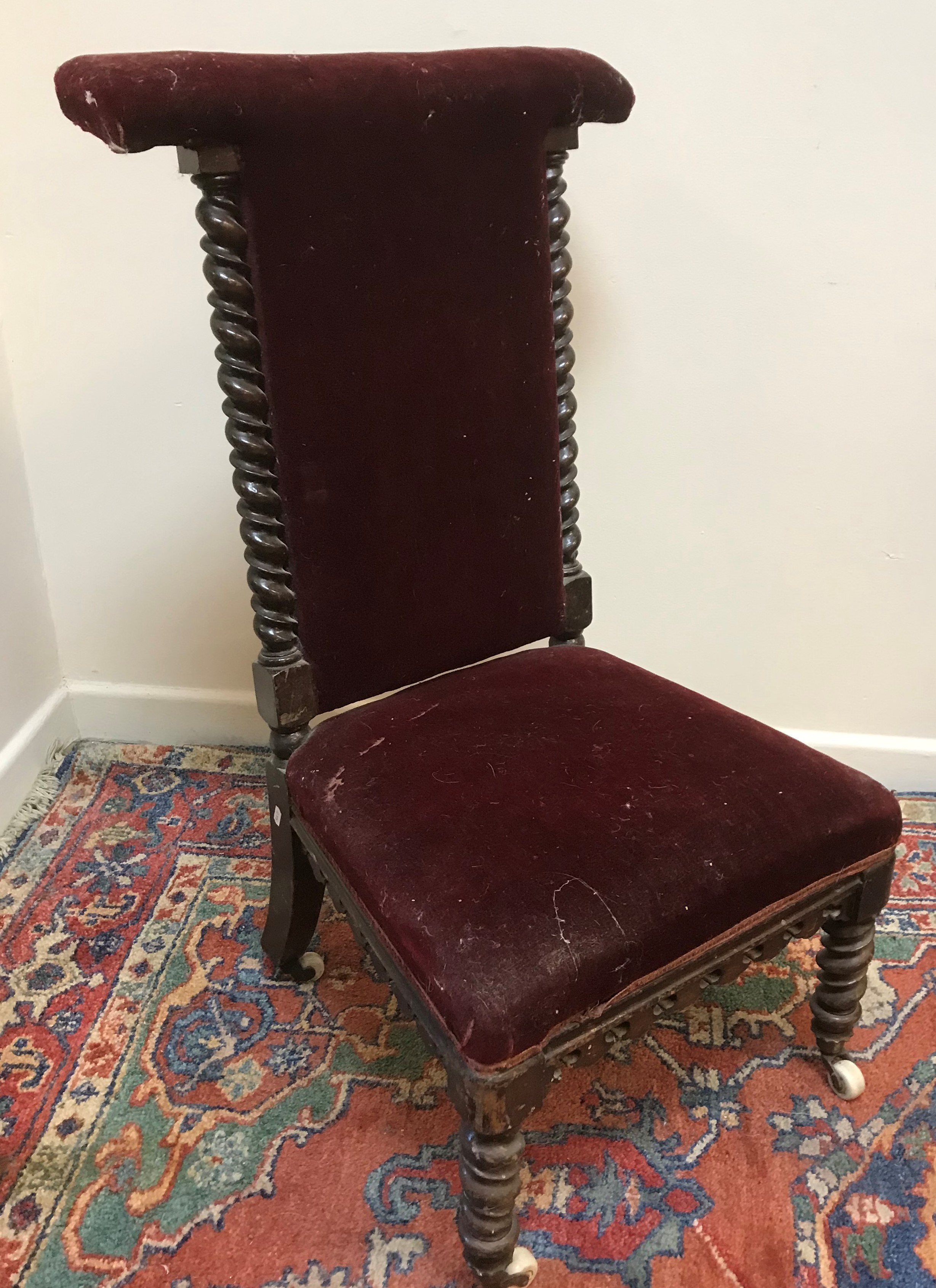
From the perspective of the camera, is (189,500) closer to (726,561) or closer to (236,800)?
(236,800)

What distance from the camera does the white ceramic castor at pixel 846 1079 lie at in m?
1.23

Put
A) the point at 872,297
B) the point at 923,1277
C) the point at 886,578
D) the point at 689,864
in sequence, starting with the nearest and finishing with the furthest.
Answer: the point at 689,864 < the point at 923,1277 < the point at 872,297 < the point at 886,578

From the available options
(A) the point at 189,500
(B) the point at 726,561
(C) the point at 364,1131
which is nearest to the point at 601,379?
(B) the point at 726,561

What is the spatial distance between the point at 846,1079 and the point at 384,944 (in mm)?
694

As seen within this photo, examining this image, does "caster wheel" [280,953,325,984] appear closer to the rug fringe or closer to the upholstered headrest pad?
the rug fringe

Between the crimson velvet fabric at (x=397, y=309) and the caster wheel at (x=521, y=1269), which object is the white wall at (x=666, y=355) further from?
the caster wheel at (x=521, y=1269)

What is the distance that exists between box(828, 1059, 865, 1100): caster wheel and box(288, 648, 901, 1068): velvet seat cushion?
14.8 inches

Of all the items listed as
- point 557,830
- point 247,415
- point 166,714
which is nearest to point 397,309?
point 247,415

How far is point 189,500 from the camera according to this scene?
1742mm

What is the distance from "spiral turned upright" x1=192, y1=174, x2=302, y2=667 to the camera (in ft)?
3.07

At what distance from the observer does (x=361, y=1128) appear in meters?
1.20

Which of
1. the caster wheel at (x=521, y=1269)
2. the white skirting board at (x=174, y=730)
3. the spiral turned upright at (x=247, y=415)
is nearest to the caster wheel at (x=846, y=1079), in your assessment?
the caster wheel at (x=521, y=1269)

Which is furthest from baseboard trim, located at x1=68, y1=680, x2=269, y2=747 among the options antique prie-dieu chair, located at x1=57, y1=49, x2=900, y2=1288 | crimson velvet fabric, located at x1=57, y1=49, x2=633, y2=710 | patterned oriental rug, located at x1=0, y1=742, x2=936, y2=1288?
crimson velvet fabric, located at x1=57, y1=49, x2=633, y2=710

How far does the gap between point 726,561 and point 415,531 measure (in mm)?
779
